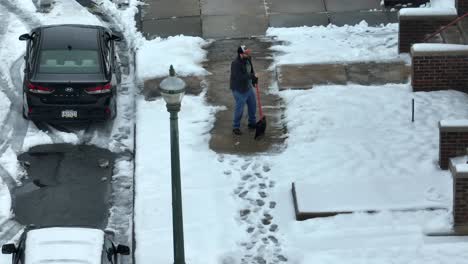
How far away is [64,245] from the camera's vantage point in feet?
48.0

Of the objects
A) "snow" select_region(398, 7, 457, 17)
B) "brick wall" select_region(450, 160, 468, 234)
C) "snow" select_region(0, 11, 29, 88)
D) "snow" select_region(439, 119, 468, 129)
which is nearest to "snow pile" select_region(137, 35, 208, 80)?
"snow" select_region(0, 11, 29, 88)

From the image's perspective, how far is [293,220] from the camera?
17328 mm

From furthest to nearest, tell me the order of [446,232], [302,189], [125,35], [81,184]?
1. [125,35]
2. [81,184]
3. [302,189]
4. [446,232]

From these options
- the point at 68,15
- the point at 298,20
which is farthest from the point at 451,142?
the point at 68,15

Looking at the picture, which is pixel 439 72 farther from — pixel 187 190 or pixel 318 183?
pixel 187 190

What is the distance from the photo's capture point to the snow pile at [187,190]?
16.8m

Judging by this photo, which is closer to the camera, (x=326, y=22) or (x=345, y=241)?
(x=345, y=241)

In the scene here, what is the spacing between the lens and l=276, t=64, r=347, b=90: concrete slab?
21.8 m

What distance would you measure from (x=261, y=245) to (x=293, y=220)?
78cm

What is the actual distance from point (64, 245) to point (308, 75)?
28.7ft

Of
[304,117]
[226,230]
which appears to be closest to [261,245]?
[226,230]

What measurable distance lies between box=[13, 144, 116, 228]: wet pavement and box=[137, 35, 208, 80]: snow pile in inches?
122

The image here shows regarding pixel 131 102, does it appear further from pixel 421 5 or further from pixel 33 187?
pixel 421 5

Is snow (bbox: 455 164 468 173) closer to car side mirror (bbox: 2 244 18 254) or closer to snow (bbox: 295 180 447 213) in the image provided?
snow (bbox: 295 180 447 213)
